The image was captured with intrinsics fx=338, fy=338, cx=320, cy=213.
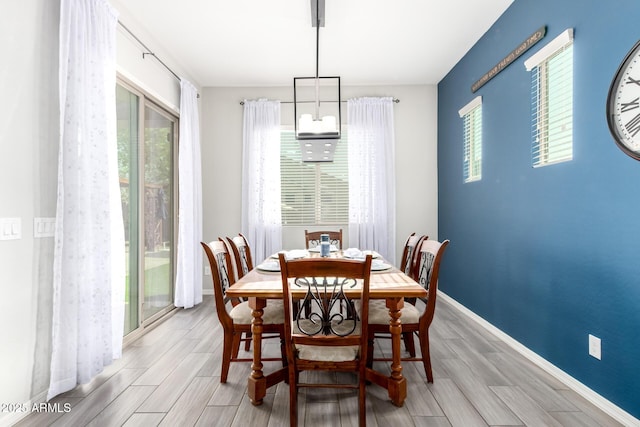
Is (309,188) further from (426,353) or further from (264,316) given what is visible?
(426,353)

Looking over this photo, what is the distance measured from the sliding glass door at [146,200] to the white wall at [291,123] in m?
0.77

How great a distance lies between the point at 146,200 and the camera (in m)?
3.40

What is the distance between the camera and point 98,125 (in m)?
2.32

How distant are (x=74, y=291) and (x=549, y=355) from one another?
127 inches

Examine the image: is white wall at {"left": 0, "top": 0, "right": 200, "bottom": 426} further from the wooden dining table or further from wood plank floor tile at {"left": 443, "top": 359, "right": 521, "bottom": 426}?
wood plank floor tile at {"left": 443, "top": 359, "right": 521, "bottom": 426}

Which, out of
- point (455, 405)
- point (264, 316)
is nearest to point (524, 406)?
point (455, 405)

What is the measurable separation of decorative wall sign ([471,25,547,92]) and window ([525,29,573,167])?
127 millimetres

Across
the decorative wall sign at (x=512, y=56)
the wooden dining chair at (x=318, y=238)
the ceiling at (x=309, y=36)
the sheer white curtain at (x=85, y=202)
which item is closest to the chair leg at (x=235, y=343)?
the sheer white curtain at (x=85, y=202)

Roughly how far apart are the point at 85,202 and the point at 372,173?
3347mm

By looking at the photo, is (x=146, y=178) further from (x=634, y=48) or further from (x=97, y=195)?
(x=634, y=48)

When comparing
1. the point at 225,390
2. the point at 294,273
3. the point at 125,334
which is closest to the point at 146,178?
the point at 125,334

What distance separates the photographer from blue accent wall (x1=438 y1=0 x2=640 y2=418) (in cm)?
185

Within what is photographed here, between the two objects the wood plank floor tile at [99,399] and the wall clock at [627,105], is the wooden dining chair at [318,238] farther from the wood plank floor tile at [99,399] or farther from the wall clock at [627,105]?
the wall clock at [627,105]

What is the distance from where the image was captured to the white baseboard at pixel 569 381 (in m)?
1.82
